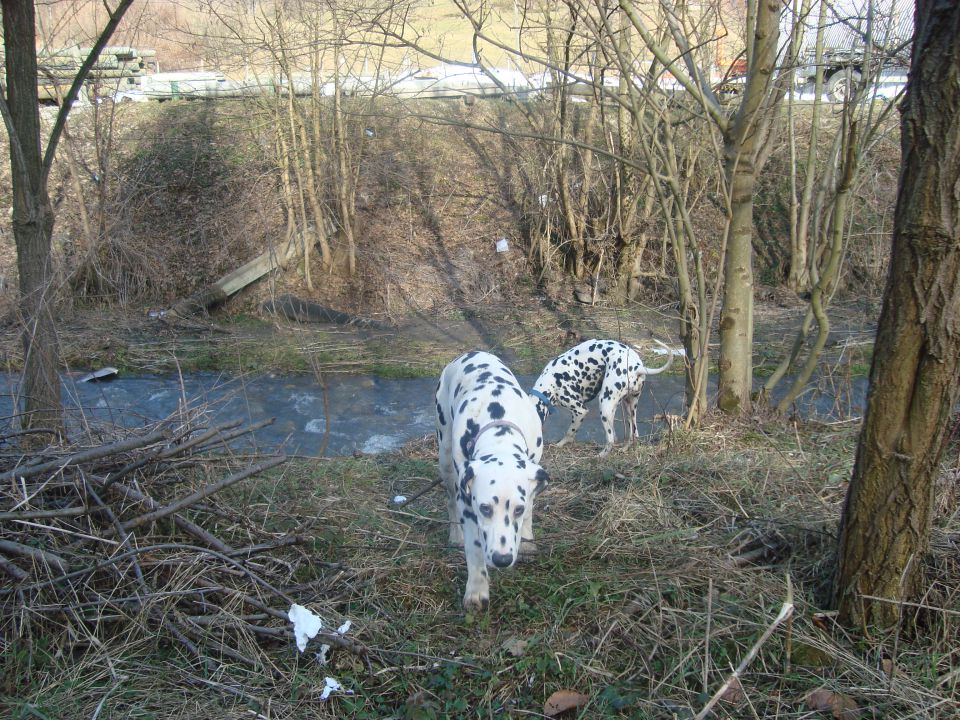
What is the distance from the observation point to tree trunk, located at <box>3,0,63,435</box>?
602 centimetres

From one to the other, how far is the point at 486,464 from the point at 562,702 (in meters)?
1.39

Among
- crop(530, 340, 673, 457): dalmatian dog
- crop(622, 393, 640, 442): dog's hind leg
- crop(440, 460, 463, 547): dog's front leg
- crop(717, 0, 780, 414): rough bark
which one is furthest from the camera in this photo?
crop(622, 393, 640, 442): dog's hind leg

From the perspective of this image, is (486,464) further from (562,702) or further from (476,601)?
(562,702)

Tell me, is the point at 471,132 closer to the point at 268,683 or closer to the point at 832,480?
the point at 832,480

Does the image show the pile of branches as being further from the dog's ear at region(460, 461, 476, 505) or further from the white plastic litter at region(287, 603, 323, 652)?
the dog's ear at region(460, 461, 476, 505)

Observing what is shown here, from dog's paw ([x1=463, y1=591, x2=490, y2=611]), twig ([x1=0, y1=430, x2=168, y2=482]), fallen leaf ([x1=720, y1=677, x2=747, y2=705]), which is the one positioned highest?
twig ([x1=0, y1=430, x2=168, y2=482])

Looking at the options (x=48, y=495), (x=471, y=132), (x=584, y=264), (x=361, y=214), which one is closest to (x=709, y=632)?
(x=48, y=495)

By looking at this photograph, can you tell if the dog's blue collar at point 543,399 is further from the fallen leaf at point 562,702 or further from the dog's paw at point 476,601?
the fallen leaf at point 562,702

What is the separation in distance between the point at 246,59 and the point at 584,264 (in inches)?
322

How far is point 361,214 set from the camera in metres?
18.8

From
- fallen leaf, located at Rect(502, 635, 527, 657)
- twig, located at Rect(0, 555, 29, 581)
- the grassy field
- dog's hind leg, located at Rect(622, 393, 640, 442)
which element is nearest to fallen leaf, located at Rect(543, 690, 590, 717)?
the grassy field

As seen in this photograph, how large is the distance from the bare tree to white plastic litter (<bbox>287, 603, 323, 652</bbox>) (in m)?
Result: 3.04

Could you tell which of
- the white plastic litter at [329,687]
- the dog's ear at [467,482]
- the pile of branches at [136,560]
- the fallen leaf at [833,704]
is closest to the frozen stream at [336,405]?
the pile of branches at [136,560]

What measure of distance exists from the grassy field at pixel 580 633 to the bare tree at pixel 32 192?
2123 mm
